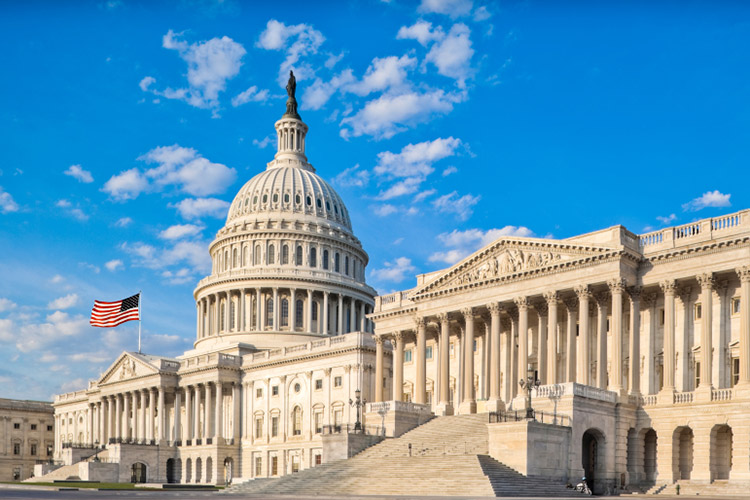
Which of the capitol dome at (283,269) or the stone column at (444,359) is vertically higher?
the capitol dome at (283,269)

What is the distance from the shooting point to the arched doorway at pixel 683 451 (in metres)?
62.3

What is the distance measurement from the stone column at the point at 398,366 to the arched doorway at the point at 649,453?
2353 centimetres

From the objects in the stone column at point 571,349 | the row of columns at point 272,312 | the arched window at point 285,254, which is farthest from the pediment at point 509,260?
the arched window at point 285,254

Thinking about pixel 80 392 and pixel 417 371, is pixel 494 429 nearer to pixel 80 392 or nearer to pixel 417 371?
pixel 417 371

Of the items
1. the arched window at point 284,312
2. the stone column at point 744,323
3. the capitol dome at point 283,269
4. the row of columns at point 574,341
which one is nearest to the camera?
the stone column at point 744,323

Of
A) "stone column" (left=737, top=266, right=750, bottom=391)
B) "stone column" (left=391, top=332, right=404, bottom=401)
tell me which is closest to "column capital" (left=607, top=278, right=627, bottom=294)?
"stone column" (left=737, top=266, right=750, bottom=391)

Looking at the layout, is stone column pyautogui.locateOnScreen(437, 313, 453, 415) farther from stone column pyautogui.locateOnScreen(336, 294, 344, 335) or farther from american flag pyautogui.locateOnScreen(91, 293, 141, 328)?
stone column pyautogui.locateOnScreen(336, 294, 344, 335)

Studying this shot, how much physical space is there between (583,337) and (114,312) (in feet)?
221

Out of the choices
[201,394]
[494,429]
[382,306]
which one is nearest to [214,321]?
[201,394]

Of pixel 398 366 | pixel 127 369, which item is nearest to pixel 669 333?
pixel 398 366

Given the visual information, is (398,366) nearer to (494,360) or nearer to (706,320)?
(494,360)

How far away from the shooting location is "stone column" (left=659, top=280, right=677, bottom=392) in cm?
6350

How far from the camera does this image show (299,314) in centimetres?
13288

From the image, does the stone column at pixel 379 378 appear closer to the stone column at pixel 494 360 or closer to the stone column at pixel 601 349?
the stone column at pixel 494 360
